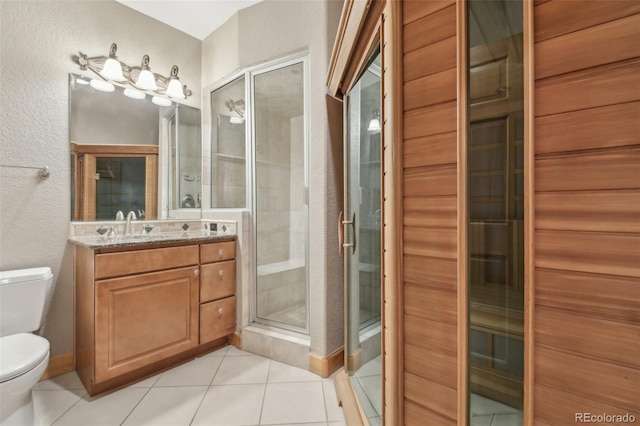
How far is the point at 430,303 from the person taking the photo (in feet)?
2.61

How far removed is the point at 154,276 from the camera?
1803 mm

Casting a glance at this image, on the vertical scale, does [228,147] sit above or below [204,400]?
above

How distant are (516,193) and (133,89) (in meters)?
2.69

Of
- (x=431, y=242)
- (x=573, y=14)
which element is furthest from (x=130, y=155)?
(x=573, y=14)

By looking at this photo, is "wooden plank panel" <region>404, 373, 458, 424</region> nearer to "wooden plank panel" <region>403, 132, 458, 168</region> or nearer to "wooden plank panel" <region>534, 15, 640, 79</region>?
"wooden plank panel" <region>403, 132, 458, 168</region>

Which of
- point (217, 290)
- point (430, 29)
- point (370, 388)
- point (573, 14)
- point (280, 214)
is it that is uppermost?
point (430, 29)

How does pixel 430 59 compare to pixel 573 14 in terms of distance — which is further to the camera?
pixel 430 59

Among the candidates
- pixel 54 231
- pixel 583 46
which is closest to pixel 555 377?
pixel 583 46

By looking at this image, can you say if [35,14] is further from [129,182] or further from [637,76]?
[637,76]

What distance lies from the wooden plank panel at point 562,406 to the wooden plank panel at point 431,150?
0.56 metres

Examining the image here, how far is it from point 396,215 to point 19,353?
1.93m

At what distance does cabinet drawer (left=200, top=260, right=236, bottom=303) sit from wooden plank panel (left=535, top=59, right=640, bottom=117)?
2084 mm

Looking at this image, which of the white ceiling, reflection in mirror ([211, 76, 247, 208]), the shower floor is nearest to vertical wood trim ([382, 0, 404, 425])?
the shower floor

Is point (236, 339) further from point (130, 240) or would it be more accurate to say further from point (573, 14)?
point (573, 14)
